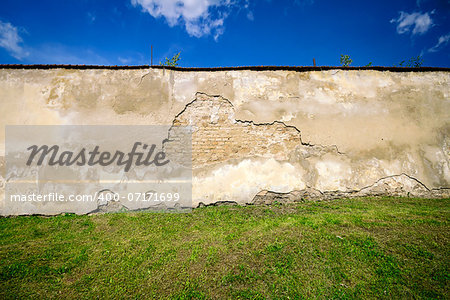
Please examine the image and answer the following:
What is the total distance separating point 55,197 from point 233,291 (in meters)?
4.85

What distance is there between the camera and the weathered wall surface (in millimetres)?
5348

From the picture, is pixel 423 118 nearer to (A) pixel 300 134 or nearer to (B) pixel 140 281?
(A) pixel 300 134

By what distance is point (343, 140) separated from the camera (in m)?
5.55

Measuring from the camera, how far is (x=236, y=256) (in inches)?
120

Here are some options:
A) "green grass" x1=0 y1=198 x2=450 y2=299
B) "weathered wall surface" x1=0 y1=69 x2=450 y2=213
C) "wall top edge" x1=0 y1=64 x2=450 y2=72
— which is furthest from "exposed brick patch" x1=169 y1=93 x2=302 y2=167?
"green grass" x1=0 y1=198 x2=450 y2=299

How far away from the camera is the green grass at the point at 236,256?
2488mm

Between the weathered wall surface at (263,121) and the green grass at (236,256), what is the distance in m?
1.09

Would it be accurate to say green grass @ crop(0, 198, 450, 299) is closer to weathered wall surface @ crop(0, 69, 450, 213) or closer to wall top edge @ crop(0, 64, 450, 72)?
weathered wall surface @ crop(0, 69, 450, 213)

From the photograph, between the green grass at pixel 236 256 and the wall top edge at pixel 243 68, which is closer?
the green grass at pixel 236 256

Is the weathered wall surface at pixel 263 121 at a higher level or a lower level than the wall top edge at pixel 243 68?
lower

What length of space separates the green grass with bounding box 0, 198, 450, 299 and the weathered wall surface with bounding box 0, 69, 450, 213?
3.58ft

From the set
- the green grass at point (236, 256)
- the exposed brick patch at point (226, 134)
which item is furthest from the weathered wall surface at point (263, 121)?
the green grass at point (236, 256)

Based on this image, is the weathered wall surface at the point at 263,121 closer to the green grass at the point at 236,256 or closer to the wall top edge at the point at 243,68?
the wall top edge at the point at 243,68

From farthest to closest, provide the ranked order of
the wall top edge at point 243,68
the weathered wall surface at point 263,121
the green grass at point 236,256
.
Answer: the wall top edge at point 243,68
the weathered wall surface at point 263,121
the green grass at point 236,256
